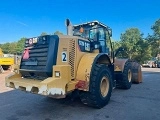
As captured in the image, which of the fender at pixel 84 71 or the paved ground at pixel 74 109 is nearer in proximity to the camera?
the paved ground at pixel 74 109

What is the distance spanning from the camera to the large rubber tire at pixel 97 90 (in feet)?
16.3

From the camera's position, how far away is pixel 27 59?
5.26 m

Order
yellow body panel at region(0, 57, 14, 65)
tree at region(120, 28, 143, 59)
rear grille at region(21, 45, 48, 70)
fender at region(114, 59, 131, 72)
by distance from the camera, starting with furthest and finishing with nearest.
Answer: tree at region(120, 28, 143, 59) < yellow body panel at region(0, 57, 14, 65) < fender at region(114, 59, 131, 72) < rear grille at region(21, 45, 48, 70)

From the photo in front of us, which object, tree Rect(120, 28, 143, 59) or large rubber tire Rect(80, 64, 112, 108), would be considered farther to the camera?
tree Rect(120, 28, 143, 59)

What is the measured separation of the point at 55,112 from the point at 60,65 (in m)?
1.40

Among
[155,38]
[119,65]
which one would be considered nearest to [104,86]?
[119,65]

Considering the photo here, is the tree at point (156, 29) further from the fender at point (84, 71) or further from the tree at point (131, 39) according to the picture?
the fender at point (84, 71)

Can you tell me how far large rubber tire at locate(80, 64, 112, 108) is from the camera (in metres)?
4.96

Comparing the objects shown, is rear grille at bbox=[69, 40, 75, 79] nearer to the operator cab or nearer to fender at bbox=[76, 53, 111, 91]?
fender at bbox=[76, 53, 111, 91]

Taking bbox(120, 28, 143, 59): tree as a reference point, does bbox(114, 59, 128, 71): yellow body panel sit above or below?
below

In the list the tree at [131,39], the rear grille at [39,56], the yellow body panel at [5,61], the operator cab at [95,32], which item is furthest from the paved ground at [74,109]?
the tree at [131,39]

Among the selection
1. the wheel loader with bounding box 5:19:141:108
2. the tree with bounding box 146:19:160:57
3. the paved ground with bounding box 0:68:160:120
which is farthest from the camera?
the tree with bounding box 146:19:160:57

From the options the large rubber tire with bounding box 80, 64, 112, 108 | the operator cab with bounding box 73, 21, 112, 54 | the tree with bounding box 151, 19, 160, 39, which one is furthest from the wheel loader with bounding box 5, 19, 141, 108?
the tree with bounding box 151, 19, 160, 39

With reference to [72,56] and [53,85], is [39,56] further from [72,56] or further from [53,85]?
[53,85]
